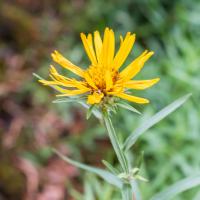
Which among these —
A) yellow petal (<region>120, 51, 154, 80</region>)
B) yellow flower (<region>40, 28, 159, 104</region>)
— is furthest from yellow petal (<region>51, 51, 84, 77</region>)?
yellow petal (<region>120, 51, 154, 80</region>)

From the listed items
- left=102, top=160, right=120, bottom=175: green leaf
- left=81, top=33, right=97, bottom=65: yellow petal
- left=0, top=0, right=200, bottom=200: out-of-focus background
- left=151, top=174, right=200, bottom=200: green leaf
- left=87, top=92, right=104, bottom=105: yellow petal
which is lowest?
left=151, top=174, right=200, bottom=200: green leaf

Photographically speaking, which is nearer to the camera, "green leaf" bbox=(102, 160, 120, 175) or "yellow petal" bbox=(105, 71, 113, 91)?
"yellow petal" bbox=(105, 71, 113, 91)

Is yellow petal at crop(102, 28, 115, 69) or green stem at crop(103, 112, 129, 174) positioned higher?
yellow petal at crop(102, 28, 115, 69)

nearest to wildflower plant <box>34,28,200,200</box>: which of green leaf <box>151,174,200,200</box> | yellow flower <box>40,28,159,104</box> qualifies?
yellow flower <box>40,28,159,104</box>

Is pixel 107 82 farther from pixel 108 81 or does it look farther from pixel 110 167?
pixel 110 167

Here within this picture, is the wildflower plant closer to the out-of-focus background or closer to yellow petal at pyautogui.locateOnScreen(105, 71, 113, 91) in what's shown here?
yellow petal at pyautogui.locateOnScreen(105, 71, 113, 91)

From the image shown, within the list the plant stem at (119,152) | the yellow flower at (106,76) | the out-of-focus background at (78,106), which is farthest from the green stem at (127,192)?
the out-of-focus background at (78,106)

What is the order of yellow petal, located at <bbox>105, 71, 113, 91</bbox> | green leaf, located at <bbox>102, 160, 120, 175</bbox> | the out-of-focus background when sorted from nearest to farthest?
yellow petal, located at <bbox>105, 71, 113, 91</bbox> → green leaf, located at <bbox>102, 160, 120, 175</bbox> → the out-of-focus background

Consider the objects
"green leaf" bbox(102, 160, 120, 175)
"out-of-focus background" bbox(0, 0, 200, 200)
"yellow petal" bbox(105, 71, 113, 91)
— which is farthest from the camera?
"out-of-focus background" bbox(0, 0, 200, 200)

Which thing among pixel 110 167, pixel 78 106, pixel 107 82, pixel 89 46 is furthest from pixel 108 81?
pixel 78 106

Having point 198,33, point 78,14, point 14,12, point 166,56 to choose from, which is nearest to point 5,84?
point 14,12

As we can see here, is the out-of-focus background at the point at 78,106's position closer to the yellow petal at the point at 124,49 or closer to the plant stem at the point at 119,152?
the plant stem at the point at 119,152
